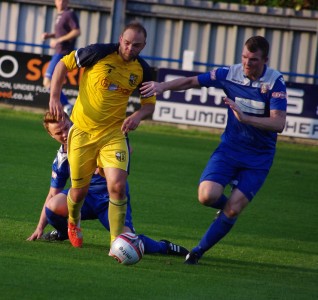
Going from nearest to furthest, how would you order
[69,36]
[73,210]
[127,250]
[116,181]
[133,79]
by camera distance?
[127,250] < [116,181] < [73,210] < [133,79] < [69,36]

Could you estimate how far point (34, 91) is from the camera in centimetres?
2117

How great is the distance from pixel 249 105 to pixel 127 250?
1.77 meters

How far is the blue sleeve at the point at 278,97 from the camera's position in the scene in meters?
9.08

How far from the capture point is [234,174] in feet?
30.6

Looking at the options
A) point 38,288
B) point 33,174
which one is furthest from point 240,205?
point 33,174

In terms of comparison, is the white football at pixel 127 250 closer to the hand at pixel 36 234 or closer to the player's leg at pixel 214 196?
the player's leg at pixel 214 196

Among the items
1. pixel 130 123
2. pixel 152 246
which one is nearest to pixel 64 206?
pixel 152 246

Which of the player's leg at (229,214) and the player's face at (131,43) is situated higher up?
the player's face at (131,43)

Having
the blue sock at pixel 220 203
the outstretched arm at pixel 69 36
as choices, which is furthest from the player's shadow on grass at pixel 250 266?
the outstretched arm at pixel 69 36

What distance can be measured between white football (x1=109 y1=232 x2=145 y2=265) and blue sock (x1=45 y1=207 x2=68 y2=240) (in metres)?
0.97

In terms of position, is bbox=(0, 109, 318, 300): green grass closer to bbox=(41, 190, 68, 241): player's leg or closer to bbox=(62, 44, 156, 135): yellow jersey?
bbox=(41, 190, 68, 241): player's leg

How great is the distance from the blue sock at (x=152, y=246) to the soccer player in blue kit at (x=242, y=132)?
0.33 meters

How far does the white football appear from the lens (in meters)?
8.47

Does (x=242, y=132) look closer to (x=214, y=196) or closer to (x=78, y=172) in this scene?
(x=214, y=196)
